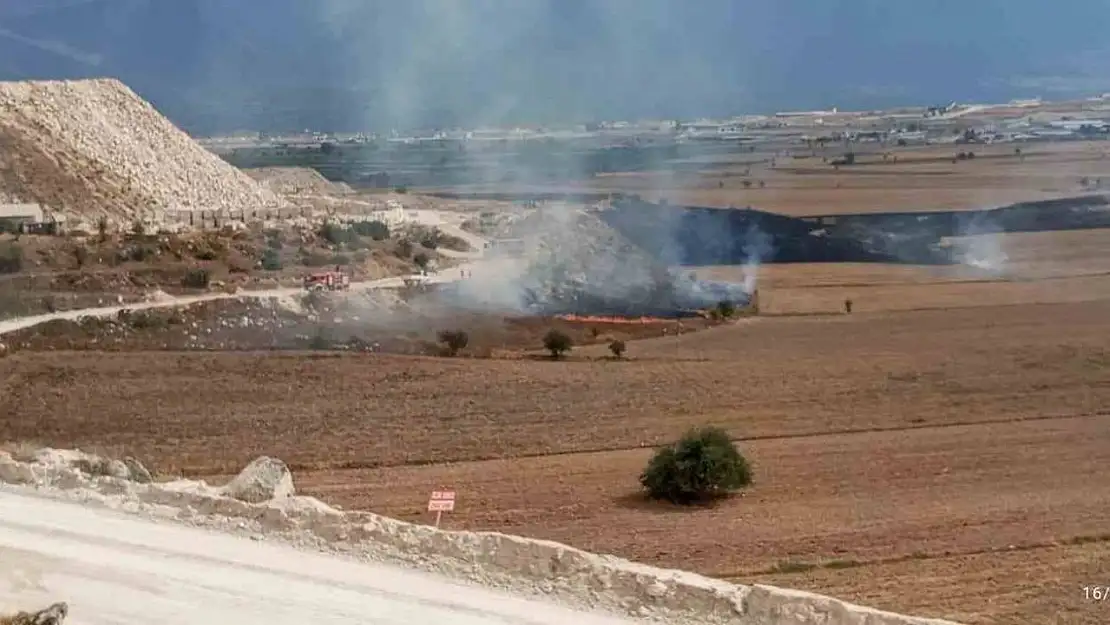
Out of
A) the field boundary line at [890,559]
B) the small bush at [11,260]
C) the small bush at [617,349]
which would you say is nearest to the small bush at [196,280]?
the small bush at [11,260]

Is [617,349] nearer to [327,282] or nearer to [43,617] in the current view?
[327,282]

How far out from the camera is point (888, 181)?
69438mm

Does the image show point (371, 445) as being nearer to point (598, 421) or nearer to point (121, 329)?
point (598, 421)

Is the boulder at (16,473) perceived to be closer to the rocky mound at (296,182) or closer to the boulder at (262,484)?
the boulder at (262,484)

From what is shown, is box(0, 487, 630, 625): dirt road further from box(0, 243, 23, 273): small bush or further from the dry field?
the dry field

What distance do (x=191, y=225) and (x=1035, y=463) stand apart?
99.1ft

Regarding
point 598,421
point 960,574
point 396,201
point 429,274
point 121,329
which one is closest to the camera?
point 960,574

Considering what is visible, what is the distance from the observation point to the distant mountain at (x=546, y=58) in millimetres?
101312

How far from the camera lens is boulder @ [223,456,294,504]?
41.3ft

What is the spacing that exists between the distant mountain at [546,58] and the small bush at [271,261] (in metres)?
55.8

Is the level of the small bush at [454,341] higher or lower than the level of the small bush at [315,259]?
lower

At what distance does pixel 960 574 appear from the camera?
12992 mm

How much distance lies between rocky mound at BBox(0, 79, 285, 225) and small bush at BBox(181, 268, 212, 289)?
9.27 metres

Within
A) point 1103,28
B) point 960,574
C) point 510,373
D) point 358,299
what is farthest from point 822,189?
Result: point 1103,28
